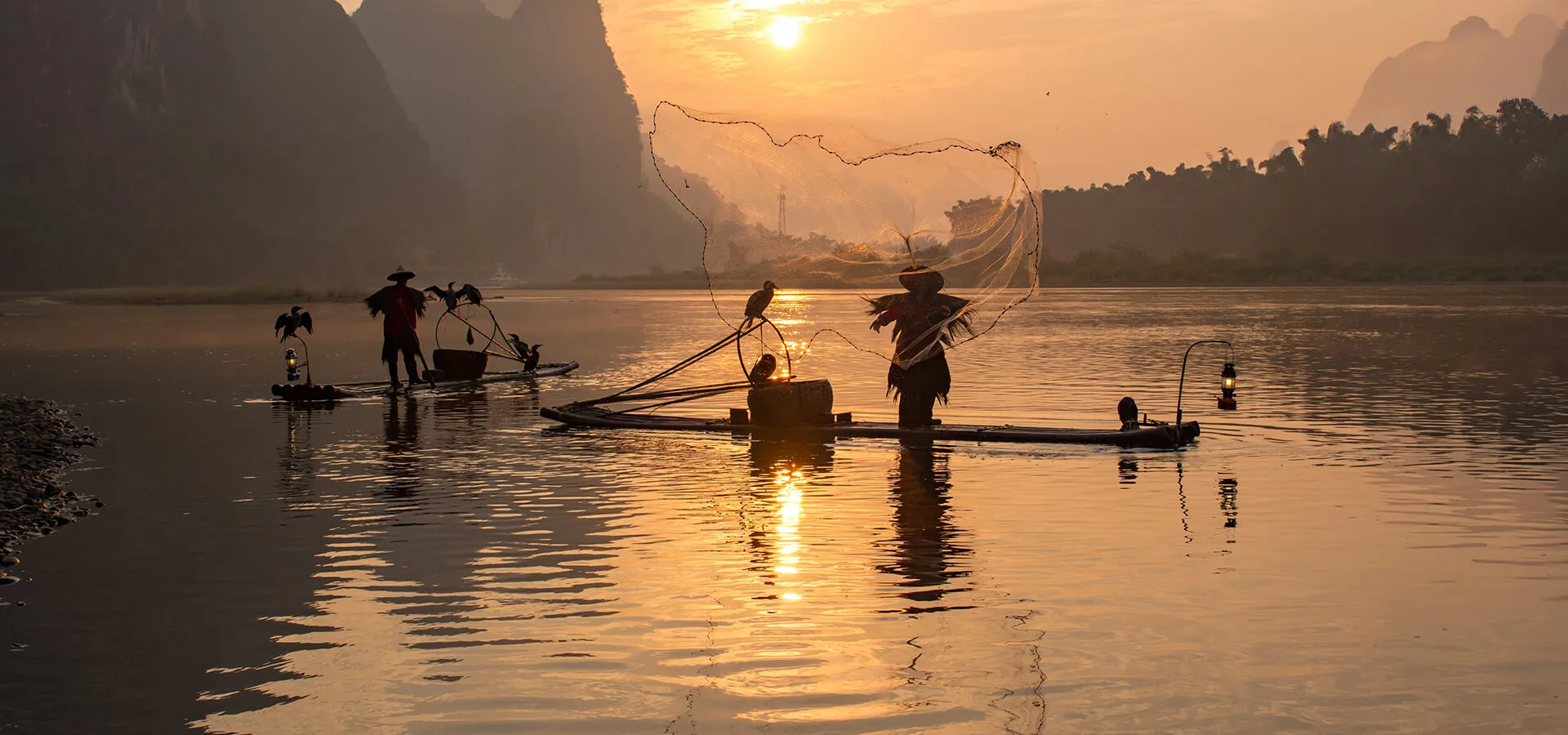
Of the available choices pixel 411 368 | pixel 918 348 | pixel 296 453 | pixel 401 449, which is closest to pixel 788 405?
pixel 918 348

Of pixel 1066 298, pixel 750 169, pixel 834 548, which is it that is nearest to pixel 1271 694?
pixel 834 548

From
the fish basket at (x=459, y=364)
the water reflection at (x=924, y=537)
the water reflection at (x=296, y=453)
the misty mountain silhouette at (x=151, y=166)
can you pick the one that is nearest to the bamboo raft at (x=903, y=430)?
the water reflection at (x=924, y=537)

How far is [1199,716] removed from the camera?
8.16 m

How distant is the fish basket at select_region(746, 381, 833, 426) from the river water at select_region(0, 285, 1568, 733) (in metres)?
0.50

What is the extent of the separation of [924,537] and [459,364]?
813 inches

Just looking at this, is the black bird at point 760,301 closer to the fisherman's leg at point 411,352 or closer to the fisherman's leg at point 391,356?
the fisherman's leg at point 411,352

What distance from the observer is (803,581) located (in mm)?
11516

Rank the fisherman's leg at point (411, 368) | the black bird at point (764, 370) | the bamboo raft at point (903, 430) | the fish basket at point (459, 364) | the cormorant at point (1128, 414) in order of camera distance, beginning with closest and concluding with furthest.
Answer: the bamboo raft at point (903, 430) < the cormorant at point (1128, 414) < the black bird at point (764, 370) < the fisherman's leg at point (411, 368) < the fish basket at point (459, 364)

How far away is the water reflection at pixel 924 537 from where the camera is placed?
11234 mm

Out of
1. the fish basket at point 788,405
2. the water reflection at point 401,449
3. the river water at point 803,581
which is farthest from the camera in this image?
the fish basket at point 788,405

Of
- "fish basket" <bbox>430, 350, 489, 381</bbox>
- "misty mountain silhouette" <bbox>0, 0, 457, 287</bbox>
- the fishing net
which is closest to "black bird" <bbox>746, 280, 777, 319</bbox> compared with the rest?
the fishing net

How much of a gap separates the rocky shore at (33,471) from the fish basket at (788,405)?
9.08m

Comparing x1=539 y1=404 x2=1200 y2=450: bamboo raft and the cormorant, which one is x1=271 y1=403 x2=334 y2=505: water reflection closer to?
x1=539 y1=404 x2=1200 y2=450: bamboo raft

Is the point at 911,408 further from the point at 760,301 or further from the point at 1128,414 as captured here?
the point at 1128,414
